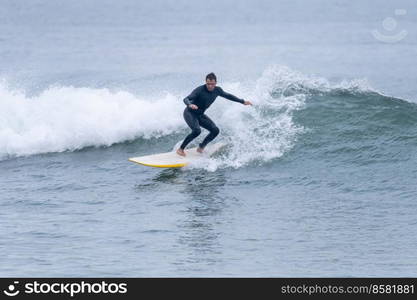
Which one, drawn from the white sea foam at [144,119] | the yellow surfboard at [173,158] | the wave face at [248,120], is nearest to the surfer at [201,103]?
the yellow surfboard at [173,158]

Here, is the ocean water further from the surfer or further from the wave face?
the surfer

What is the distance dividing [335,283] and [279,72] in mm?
12930

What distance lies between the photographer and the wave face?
17.8 metres

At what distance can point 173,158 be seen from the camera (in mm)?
16734

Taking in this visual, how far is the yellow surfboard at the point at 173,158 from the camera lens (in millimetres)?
16391

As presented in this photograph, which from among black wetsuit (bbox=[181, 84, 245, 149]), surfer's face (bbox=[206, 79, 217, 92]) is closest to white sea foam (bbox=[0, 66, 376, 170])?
black wetsuit (bbox=[181, 84, 245, 149])

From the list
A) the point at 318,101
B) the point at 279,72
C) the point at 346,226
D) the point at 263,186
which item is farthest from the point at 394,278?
the point at 279,72

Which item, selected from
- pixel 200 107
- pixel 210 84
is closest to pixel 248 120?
pixel 200 107

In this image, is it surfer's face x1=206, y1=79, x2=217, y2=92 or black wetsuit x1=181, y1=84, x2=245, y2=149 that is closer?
surfer's face x1=206, y1=79, x2=217, y2=92

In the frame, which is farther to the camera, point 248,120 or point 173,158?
point 248,120

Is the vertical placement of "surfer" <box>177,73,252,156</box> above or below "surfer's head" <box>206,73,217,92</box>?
below

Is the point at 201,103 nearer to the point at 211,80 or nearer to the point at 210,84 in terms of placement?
the point at 210,84

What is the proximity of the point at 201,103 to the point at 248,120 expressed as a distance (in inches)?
126

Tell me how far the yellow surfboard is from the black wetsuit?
0.28 metres
